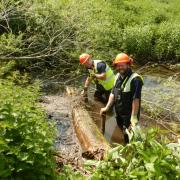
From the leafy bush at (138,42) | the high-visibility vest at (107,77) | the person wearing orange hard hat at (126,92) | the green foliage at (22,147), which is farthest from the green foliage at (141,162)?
the leafy bush at (138,42)

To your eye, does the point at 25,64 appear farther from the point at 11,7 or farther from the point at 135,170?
the point at 135,170

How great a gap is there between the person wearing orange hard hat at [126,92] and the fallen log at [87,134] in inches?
23.3

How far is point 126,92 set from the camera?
6660 mm

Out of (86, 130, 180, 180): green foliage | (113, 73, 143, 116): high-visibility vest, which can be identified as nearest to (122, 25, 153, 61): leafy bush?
(113, 73, 143, 116): high-visibility vest

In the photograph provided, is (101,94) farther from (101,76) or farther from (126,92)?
(126,92)

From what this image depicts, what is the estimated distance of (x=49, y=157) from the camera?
12.7 feet

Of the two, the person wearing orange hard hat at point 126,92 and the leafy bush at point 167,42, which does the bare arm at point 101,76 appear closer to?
the person wearing orange hard hat at point 126,92

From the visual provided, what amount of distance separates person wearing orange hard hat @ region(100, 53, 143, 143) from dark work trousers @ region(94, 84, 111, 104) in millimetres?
2142

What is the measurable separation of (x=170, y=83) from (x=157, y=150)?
22.4 ft

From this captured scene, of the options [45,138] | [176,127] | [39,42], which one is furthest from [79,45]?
[45,138]

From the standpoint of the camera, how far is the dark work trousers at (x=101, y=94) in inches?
364

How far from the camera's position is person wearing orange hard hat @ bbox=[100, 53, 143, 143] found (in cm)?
643

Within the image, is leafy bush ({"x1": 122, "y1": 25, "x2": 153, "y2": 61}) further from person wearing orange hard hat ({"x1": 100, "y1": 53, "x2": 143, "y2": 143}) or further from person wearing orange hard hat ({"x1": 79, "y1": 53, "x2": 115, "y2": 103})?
person wearing orange hard hat ({"x1": 100, "y1": 53, "x2": 143, "y2": 143})

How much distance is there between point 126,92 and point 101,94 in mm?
2946
